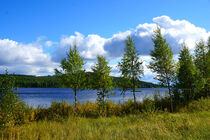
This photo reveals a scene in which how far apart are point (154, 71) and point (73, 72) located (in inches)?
345

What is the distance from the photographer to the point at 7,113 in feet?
30.6

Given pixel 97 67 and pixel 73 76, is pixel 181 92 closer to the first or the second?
pixel 97 67

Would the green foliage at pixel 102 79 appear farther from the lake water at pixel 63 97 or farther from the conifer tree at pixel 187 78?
the conifer tree at pixel 187 78

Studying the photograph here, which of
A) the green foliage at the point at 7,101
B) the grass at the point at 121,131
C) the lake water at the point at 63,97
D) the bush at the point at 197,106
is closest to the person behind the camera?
the grass at the point at 121,131

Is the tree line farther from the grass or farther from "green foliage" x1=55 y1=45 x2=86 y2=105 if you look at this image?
the grass

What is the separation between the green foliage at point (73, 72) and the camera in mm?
15398

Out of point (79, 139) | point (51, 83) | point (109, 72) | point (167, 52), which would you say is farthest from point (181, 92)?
point (51, 83)

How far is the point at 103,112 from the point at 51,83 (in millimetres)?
139707

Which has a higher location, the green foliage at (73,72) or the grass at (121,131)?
the green foliage at (73,72)

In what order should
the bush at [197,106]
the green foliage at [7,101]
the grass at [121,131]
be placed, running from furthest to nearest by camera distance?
the bush at [197,106], the green foliage at [7,101], the grass at [121,131]

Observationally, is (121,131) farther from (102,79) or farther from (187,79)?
(187,79)

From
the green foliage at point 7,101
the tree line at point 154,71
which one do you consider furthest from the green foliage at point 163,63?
the green foliage at point 7,101

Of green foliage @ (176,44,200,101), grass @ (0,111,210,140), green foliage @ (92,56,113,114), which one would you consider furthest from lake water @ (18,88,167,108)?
grass @ (0,111,210,140)

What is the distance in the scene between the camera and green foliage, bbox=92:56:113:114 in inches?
602
